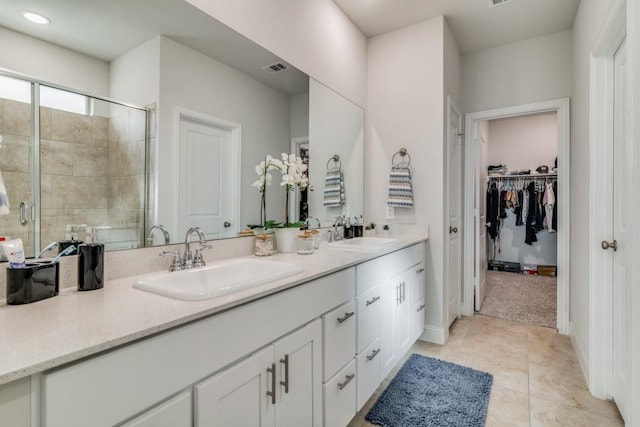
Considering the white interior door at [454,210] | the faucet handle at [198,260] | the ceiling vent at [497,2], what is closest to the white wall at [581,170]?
the ceiling vent at [497,2]

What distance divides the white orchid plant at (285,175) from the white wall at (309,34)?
62cm

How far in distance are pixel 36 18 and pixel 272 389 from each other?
1.43 m

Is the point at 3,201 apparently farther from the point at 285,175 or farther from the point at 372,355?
the point at 372,355

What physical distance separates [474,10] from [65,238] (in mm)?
3116

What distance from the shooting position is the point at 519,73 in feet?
10.3

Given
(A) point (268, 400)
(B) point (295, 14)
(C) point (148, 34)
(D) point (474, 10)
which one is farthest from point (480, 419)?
(D) point (474, 10)

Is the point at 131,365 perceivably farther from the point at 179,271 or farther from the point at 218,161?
the point at 218,161

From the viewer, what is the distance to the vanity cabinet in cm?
91

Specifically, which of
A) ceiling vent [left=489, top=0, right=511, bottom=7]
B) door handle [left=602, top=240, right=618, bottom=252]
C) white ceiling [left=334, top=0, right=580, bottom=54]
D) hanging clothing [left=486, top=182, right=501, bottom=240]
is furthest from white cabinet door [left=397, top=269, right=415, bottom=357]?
hanging clothing [left=486, top=182, right=501, bottom=240]

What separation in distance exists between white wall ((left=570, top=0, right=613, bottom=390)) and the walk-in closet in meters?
2.30

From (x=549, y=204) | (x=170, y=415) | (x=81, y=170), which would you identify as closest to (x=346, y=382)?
(x=170, y=415)

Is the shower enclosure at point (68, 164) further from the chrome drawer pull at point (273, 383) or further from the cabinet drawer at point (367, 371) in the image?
the cabinet drawer at point (367, 371)

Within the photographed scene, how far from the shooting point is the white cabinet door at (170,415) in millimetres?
742

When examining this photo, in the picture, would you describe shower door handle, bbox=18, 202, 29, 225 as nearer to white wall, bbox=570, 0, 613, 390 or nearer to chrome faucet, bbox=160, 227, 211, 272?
chrome faucet, bbox=160, 227, 211, 272
